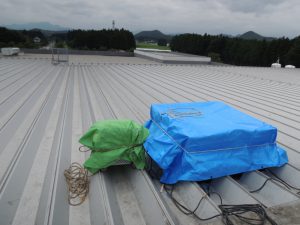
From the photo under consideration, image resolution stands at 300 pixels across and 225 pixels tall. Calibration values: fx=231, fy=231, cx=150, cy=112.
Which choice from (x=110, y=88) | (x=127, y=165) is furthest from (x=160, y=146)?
(x=110, y=88)

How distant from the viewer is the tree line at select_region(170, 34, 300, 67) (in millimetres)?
30156

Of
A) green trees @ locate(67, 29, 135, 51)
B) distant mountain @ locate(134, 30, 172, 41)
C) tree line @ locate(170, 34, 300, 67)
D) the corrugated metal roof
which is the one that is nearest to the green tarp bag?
the corrugated metal roof

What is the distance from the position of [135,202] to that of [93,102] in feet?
10.0

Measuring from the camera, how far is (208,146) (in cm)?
228

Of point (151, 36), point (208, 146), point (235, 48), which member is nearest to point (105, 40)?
point (235, 48)

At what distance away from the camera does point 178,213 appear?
2012mm

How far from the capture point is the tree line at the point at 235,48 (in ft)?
98.9

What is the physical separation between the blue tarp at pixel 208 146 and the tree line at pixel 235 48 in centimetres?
2731

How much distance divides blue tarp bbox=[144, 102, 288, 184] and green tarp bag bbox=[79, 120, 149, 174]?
183 mm

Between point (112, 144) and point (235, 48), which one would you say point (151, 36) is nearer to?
point (235, 48)

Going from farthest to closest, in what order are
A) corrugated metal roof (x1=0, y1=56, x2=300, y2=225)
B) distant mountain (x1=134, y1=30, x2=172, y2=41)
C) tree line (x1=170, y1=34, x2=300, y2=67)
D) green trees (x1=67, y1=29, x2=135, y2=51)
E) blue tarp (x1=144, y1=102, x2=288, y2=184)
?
distant mountain (x1=134, y1=30, x2=172, y2=41)
green trees (x1=67, y1=29, x2=135, y2=51)
tree line (x1=170, y1=34, x2=300, y2=67)
blue tarp (x1=144, y1=102, x2=288, y2=184)
corrugated metal roof (x1=0, y1=56, x2=300, y2=225)

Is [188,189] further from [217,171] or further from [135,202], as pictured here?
[135,202]

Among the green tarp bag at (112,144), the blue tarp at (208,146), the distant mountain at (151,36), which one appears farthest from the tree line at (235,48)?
the distant mountain at (151,36)

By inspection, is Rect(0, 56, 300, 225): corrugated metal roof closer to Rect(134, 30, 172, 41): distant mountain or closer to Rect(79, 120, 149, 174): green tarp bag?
Rect(79, 120, 149, 174): green tarp bag
